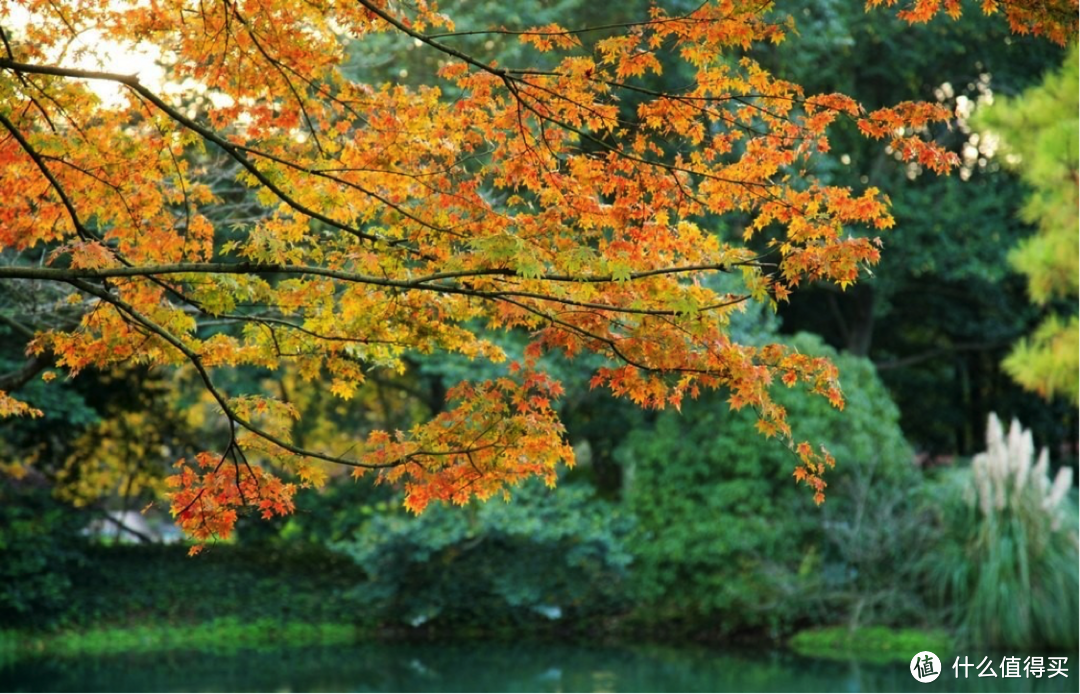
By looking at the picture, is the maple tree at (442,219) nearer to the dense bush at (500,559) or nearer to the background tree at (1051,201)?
the background tree at (1051,201)

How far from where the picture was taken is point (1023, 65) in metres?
13.7

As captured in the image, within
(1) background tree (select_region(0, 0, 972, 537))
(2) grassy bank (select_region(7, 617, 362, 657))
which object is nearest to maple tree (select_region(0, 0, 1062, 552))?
(1) background tree (select_region(0, 0, 972, 537))

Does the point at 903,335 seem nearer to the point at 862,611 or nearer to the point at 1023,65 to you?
the point at 1023,65

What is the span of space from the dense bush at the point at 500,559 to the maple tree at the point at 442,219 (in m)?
6.96

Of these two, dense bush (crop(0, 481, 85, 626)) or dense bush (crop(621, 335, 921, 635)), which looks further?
dense bush (crop(0, 481, 85, 626))

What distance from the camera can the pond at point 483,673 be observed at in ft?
30.9

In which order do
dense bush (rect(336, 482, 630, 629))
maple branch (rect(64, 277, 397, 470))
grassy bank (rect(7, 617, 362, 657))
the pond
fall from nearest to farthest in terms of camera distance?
maple branch (rect(64, 277, 397, 470)) < the pond < dense bush (rect(336, 482, 630, 629)) < grassy bank (rect(7, 617, 362, 657))

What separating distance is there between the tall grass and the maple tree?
20.4ft

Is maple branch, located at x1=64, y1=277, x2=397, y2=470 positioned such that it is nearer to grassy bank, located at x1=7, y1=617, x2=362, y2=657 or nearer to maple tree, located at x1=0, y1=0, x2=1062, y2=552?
maple tree, located at x1=0, y1=0, x2=1062, y2=552

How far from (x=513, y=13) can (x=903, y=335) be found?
842 cm

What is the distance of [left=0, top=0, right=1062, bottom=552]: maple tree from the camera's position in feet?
12.9

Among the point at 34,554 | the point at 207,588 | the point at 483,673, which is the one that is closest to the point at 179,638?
the point at 207,588

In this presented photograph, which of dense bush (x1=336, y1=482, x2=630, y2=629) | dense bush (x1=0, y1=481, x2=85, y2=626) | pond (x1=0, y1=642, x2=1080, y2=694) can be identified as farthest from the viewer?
dense bush (x1=0, y1=481, x2=85, y2=626)

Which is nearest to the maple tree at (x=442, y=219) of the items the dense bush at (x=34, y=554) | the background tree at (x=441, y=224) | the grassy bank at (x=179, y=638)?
the background tree at (x=441, y=224)
